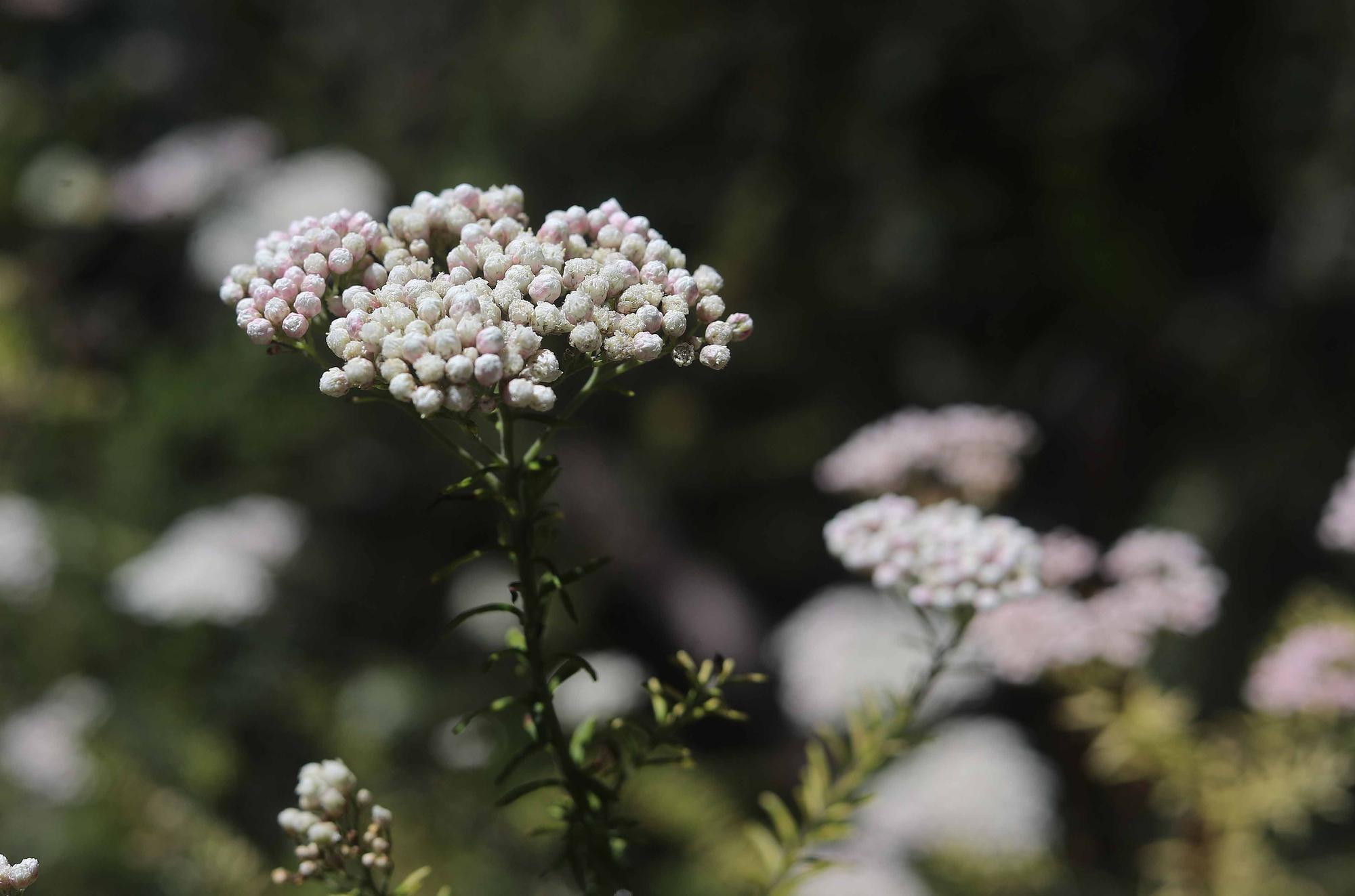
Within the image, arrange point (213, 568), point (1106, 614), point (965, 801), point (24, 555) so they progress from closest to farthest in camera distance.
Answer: point (1106, 614) → point (965, 801) → point (213, 568) → point (24, 555)

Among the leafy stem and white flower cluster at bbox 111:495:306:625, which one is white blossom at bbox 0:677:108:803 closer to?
white flower cluster at bbox 111:495:306:625

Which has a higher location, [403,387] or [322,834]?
[403,387]

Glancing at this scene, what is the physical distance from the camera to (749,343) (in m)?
4.89

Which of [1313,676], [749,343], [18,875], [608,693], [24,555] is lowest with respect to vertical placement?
[18,875]

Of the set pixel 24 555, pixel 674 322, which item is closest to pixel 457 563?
pixel 674 322

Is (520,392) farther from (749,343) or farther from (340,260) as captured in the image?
(749,343)

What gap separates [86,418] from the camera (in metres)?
3.89

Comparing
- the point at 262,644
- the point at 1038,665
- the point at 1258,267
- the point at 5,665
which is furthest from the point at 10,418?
the point at 1258,267

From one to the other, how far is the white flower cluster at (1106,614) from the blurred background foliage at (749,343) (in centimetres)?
150

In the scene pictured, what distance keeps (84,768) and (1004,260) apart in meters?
4.06

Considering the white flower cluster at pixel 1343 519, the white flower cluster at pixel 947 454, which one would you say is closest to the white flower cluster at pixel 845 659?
the white flower cluster at pixel 947 454

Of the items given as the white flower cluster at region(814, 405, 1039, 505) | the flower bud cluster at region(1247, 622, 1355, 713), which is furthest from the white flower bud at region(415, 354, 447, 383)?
the flower bud cluster at region(1247, 622, 1355, 713)

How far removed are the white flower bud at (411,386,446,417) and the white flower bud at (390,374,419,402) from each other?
0.04ft

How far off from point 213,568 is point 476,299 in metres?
2.81
